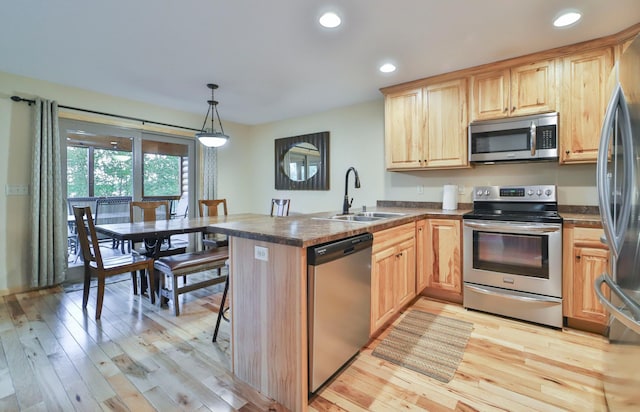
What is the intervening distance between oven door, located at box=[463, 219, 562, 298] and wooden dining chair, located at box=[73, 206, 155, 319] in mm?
3125

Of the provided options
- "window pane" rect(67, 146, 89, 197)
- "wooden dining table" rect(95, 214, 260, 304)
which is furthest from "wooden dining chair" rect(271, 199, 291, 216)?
"window pane" rect(67, 146, 89, 197)

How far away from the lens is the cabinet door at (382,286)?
2102 millimetres

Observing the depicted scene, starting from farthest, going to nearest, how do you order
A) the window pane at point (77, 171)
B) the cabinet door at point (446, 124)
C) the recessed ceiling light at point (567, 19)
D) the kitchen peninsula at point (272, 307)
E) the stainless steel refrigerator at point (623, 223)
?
1. the window pane at point (77, 171)
2. the cabinet door at point (446, 124)
3. the recessed ceiling light at point (567, 19)
4. the kitchen peninsula at point (272, 307)
5. the stainless steel refrigerator at point (623, 223)

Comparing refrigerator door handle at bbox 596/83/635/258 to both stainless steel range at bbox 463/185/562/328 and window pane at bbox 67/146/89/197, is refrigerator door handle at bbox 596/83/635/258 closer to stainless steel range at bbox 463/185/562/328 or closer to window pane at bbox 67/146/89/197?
stainless steel range at bbox 463/185/562/328

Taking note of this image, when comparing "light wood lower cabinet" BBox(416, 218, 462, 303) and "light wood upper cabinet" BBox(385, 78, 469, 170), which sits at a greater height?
"light wood upper cabinet" BBox(385, 78, 469, 170)

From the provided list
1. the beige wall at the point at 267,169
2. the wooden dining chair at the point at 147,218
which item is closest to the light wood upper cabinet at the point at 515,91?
the beige wall at the point at 267,169

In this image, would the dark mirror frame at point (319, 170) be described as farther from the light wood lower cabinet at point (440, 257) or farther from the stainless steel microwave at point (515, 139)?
the stainless steel microwave at point (515, 139)

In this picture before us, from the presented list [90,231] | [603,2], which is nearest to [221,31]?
[90,231]

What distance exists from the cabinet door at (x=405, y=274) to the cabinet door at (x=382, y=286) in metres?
0.09

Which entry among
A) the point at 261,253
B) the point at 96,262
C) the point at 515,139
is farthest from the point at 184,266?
the point at 515,139

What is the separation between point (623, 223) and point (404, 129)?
7.62ft

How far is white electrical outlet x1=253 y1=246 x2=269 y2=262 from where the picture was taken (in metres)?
1.58

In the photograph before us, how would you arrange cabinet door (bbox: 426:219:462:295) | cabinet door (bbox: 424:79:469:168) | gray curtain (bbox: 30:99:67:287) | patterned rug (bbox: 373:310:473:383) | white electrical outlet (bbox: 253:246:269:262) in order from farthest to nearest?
gray curtain (bbox: 30:99:67:287), cabinet door (bbox: 424:79:469:168), cabinet door (bbox: 426:219:462:295), patterned rug (bbox: 373:310:473:383), white electrical outlet (bbox: 253:246:269:262)

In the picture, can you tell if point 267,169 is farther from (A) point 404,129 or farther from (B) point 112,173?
(A) point 404,129
